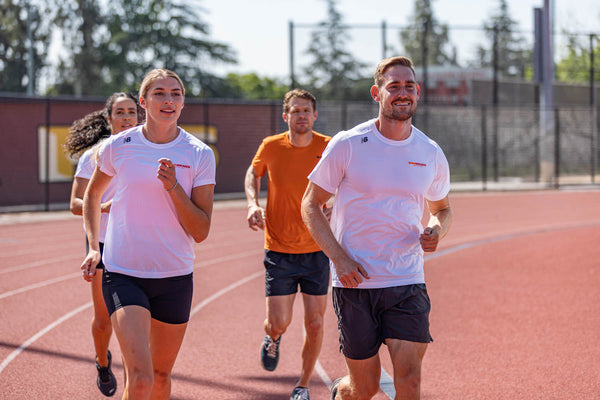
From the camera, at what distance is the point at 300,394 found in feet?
17.8

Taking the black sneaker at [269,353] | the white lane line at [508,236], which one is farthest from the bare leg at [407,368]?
the white lane line at [508,236]

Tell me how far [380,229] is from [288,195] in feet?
6.38

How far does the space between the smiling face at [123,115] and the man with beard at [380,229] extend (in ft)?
6.37

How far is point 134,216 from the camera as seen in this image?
4047 mm

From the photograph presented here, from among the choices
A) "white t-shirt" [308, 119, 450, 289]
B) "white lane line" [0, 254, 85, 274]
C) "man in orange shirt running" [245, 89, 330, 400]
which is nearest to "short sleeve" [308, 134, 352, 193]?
"white t-shirt" [308, 119, 450, 289]

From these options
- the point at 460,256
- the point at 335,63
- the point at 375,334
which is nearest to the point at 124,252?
the point at 375,334

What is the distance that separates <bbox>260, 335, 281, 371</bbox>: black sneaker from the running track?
4.6 inches

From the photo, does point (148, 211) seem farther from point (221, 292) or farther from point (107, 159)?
point (221, 292)

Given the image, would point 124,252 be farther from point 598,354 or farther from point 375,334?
point 598,354

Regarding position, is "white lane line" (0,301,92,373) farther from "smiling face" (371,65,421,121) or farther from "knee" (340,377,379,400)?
"smiling face" (371,65,421,121)

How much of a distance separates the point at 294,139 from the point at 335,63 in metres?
35.4

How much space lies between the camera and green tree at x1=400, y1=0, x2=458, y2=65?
33750 mm

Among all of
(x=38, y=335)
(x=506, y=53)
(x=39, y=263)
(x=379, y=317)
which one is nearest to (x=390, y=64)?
(x=379, y=317)

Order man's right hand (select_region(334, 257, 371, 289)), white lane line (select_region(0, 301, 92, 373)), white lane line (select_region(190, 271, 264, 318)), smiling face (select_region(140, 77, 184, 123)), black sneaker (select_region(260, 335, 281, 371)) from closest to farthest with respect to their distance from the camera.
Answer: man's right hand (select_region(334, 257, 371, 289))
smiling face (select_region(140, 77, 184, 123))
black sneaker (select_region(260, 335, 281, 371))
white lane line (select_region(0, 301, 92, 373))
white lane line (select_region(190, 271, 264, 318))
